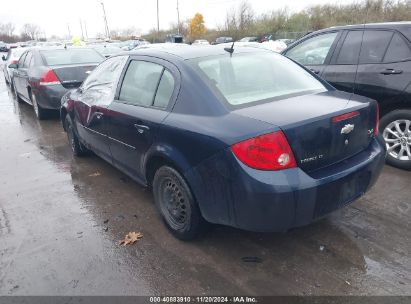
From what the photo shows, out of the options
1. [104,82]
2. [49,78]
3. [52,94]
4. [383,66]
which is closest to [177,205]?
[104,82]

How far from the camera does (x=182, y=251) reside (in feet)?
10.4

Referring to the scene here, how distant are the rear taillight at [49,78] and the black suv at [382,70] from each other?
5339 mm

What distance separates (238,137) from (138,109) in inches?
53.4

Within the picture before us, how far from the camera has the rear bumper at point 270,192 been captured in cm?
249

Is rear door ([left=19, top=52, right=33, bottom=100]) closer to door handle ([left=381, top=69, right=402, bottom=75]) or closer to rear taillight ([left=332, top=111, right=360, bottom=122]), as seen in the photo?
door handle ([left=381, top=69, right=402, bottom=75])

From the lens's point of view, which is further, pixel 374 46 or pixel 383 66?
pixel 374 46

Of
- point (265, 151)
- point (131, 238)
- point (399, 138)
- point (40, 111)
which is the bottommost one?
point (131, 238)

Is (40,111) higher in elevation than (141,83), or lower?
lower

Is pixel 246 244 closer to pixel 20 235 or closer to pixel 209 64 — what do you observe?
pixel 209 64

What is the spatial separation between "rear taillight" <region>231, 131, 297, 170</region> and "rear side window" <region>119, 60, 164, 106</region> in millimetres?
1259

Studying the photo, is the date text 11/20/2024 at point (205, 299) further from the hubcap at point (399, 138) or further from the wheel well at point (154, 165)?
the hubcap at point (399, 138)

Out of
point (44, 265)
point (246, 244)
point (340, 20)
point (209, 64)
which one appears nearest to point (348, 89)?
point (209, 64)

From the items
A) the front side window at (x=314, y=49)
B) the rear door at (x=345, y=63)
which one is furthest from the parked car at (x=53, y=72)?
the rear door at (x=345, y=63)

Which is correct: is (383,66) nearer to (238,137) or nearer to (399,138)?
(399,138)
